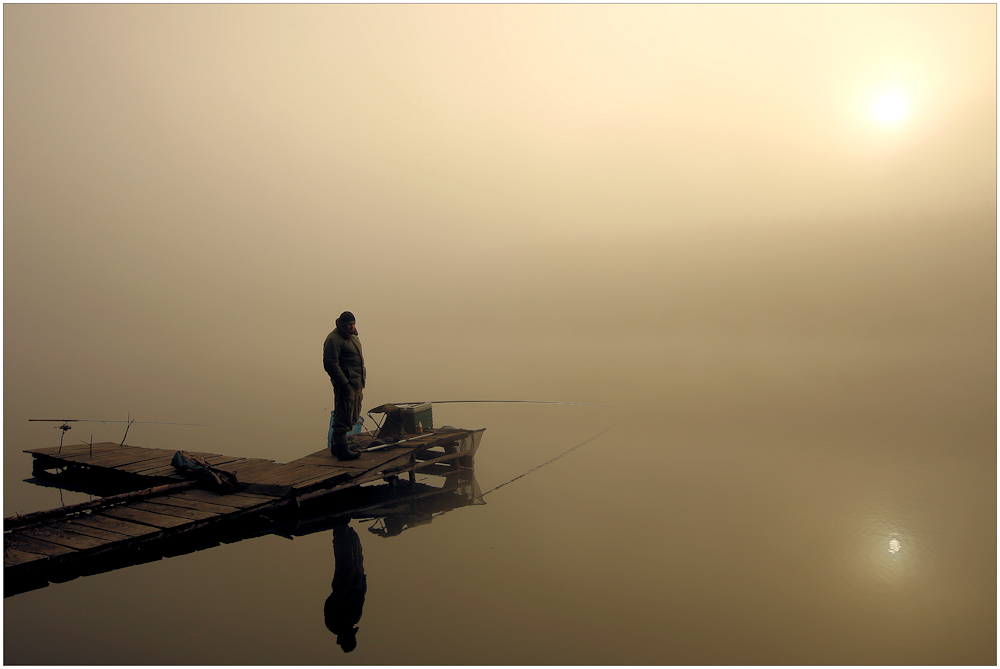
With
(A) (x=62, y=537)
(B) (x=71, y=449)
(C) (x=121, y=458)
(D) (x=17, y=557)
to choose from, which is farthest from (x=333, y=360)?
(B) (x=71, y=449)

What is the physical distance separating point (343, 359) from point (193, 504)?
9.10ft

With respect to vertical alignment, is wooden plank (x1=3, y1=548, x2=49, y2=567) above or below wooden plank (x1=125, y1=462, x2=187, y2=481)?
below

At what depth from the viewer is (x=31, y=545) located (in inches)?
247

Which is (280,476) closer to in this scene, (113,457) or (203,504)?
(203,504)

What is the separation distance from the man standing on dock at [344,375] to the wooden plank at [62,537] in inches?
139

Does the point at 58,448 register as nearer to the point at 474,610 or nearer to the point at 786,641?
the point at 474,610

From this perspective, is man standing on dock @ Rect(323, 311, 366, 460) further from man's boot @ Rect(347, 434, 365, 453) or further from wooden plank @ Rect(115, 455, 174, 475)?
wooden plank @ Rect(115, 455, 174, 475)

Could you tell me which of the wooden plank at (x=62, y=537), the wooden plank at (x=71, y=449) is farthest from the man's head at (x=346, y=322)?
the wooden plank at (x=71, y=449)

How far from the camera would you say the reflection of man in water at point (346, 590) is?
19.2ft

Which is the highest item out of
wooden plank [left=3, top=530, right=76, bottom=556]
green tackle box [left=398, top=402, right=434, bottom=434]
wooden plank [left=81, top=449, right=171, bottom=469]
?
green tackle box [left=398, top=402, right=434, bottom=434]

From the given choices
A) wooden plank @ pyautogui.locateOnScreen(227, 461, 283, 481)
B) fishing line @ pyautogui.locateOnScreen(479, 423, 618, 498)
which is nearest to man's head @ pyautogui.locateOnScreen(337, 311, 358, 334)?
wooden plank @ pyautogui.locateOnScreen(227, 461, 283, 481)

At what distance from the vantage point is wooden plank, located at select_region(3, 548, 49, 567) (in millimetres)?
5809

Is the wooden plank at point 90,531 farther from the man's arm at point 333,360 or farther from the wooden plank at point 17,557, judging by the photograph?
the man's arm at point 333,360

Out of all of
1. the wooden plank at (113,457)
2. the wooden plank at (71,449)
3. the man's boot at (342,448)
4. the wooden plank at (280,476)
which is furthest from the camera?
the wooden plank at (71,449)
